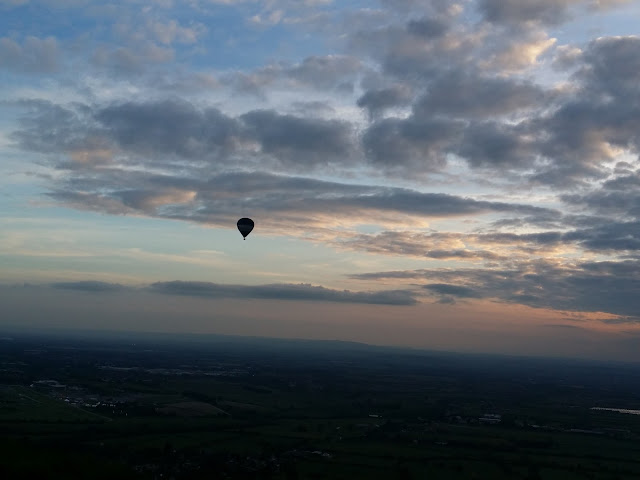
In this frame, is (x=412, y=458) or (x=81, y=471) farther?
(x=412, y=458)

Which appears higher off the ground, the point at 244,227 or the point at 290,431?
the point at 244,227

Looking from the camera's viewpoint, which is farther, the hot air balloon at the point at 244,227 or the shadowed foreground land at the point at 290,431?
the hot air balloon at the point at 244,227

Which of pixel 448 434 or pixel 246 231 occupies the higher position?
pixel 246 231

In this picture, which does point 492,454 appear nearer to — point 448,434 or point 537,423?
point 448,434

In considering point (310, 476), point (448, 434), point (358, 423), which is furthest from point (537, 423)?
point (310, 476)

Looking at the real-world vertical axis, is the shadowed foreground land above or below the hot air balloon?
below

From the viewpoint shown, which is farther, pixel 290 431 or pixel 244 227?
pixel 290 431

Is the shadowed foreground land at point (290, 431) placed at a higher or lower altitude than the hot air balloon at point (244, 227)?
lower

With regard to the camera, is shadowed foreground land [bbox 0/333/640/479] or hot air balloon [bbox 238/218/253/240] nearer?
shadowed foreground land [bbox 0/333/640/479]

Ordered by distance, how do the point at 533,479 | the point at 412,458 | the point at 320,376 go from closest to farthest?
1. the point at 533,479
2. the point at 412,458
3. the point at 320,376

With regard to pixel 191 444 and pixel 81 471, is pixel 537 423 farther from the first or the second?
pixel 81 471

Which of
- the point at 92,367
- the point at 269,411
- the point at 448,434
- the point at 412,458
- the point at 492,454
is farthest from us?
the point at 92,367
